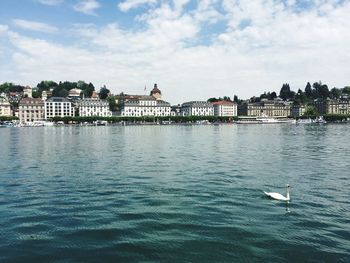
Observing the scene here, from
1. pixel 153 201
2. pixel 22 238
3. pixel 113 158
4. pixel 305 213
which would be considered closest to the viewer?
pixel 22 238

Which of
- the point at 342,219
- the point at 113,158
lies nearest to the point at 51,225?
the point at 342,219

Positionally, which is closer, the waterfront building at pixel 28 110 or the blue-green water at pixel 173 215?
the blue-green water at pixel 173 215

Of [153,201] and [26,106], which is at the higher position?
[26,106]

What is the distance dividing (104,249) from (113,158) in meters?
25.4

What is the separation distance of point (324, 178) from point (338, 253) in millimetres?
14054

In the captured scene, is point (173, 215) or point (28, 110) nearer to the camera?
point (173, 215)

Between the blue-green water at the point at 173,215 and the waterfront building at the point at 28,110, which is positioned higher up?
the waterfront building at the point at 28,110

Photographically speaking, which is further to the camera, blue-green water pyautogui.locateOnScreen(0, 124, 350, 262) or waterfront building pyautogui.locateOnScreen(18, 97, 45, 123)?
waterfront building pyautogui.locateOnScreen(18, 97, 45, 123)

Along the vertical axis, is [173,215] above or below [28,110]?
below

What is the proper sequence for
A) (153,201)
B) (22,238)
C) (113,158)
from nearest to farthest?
(22,238) → (153,201) → (113,158)

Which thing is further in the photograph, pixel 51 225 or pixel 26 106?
pixel 26 106

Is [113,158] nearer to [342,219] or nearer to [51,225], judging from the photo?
[51,225]

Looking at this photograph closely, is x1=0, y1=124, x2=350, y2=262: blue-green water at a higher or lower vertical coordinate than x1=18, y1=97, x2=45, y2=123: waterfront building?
lower

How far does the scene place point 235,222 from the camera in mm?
15703
